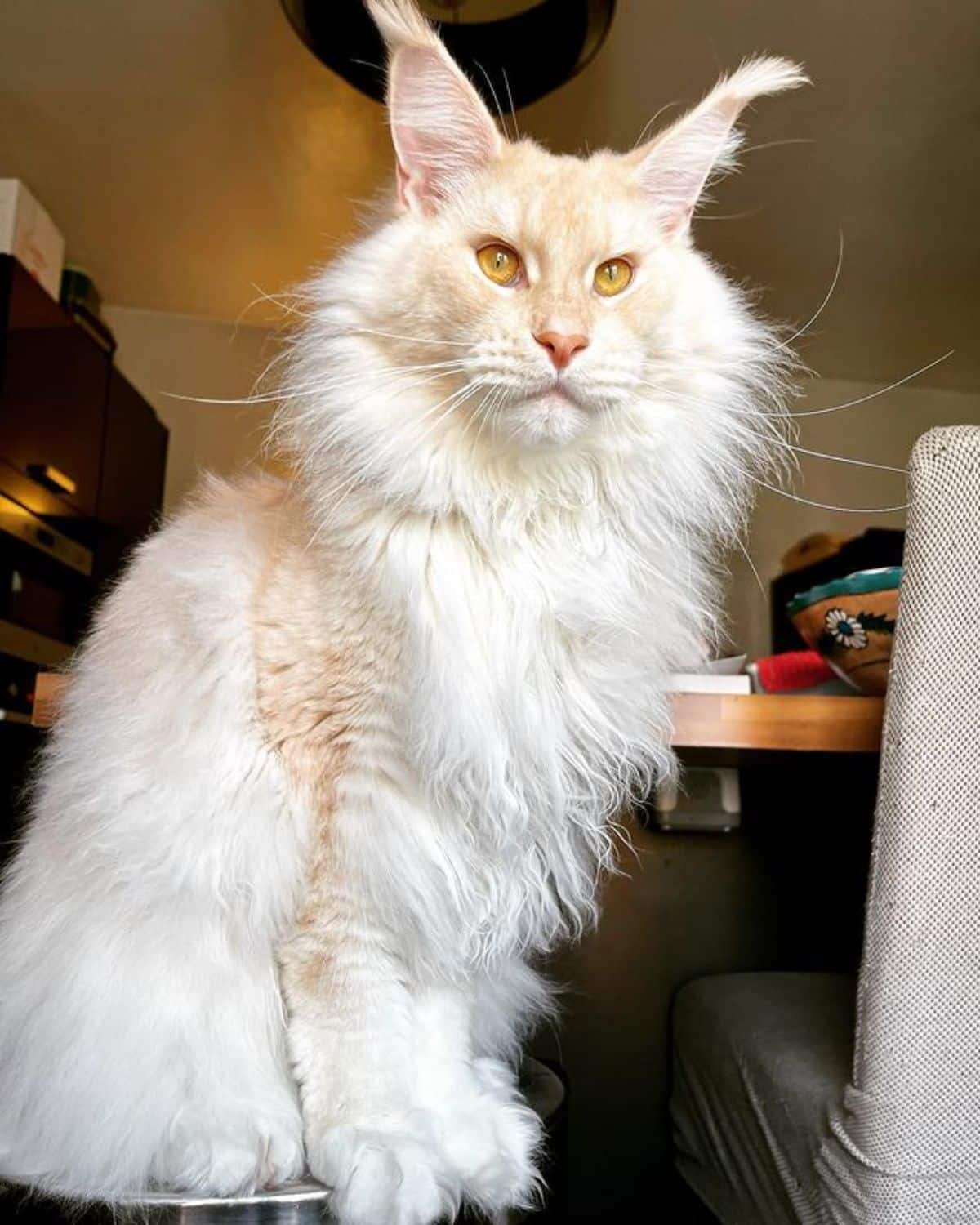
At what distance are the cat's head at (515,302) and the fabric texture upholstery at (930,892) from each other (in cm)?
24

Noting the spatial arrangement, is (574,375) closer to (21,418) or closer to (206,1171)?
(206,1171)

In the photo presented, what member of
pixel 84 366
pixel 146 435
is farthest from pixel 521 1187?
pixel 146 435

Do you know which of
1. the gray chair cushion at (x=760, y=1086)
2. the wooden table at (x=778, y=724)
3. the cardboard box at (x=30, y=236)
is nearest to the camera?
the gray chair cushion at (x=760, y=1086)

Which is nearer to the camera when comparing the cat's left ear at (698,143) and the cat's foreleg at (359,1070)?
the cat's foreleg at (359,1070)

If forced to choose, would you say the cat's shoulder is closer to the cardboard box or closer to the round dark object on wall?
the round dark object on wall

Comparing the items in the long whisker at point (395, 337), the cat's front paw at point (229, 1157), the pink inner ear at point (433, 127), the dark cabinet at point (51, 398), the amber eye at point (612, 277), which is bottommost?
the cat's front paw at point (229, 1157)

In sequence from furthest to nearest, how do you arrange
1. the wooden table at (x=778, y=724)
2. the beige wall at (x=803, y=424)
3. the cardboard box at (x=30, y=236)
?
the beige wall at (x=803, y=424), the cardboard box at (x=30, y=236), the wooden table at (x=778, y=724)

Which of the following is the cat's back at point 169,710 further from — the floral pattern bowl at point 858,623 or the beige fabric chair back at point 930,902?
the floral pattern bowl at point 858,623

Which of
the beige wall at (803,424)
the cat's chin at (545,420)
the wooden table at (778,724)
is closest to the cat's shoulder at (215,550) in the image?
the cat's chin at (545,420)

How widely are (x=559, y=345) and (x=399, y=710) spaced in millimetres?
329

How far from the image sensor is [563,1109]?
97 centimetres

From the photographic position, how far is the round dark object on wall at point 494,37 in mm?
1562

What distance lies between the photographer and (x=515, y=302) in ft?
2.74

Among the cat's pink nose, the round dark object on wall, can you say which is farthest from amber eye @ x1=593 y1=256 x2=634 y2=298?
the round dark object on wall
